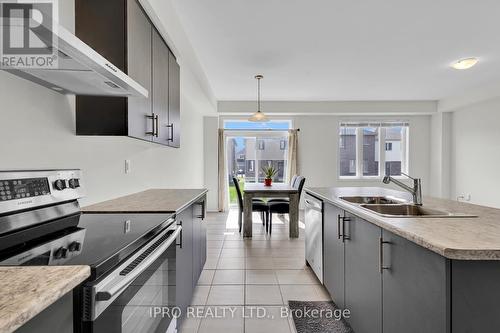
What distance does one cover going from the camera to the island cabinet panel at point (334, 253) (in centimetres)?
206

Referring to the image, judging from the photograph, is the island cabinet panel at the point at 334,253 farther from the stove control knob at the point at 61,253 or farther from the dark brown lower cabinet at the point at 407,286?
the stove control knob at the point at 61,253

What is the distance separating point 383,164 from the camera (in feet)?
23.1

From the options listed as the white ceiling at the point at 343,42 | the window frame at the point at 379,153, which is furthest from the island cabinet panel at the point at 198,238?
the window frame at the point at 379,153

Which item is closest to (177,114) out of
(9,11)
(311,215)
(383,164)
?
(311,215)

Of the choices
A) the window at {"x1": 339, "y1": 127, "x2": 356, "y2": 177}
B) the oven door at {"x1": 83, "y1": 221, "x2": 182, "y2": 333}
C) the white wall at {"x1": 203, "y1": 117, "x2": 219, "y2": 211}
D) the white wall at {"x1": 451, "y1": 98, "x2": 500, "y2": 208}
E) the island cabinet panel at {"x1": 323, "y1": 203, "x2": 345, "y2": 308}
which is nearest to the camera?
the oven door at {"x1": 83, "y1": 221, "x2": 182, "y2": 333}

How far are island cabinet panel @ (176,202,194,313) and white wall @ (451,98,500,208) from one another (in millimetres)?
5891

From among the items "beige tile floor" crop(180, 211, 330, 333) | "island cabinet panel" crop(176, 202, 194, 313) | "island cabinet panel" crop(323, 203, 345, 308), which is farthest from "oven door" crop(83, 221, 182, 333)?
"island cabinet panel" crop(323, 203, 345, 308)

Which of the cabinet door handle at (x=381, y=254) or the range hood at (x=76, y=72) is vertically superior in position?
the range hood at (x=76, y=72)

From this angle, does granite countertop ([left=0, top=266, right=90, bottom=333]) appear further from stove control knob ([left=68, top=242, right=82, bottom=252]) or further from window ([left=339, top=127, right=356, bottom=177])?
window ([left=339, top=127, right=356, bottom=177])

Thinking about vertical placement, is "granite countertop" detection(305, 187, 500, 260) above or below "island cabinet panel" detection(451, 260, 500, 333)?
above

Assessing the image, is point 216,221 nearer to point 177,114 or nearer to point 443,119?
point 177,114

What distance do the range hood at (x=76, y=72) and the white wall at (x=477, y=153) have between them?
6.39m

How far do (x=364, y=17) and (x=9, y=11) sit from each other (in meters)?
2.89

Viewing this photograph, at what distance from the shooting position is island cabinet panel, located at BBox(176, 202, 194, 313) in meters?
1.76
